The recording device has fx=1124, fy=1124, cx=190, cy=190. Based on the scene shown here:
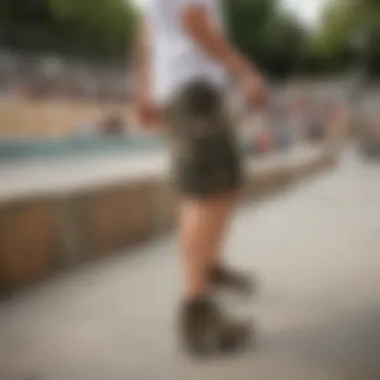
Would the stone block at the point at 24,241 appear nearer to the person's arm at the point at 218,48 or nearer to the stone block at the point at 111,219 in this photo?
the stone block at the point at 111,219

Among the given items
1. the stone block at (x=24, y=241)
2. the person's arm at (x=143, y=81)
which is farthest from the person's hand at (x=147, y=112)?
the stone block at (x=24, y=241)

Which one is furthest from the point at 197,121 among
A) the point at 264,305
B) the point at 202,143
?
the point at 264,305

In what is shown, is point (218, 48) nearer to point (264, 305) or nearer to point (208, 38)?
point (208, 38)

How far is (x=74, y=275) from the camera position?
0.78m

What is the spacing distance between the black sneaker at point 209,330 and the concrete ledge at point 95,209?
0.06 meters

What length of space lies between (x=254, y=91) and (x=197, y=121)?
0.04 metres

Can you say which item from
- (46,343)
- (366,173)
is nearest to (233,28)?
(366,173)

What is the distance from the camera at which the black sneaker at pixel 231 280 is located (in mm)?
756

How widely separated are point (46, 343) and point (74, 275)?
0.17ft

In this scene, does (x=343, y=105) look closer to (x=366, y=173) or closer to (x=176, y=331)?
(x=366, y=173)

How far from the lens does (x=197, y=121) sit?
745 mm

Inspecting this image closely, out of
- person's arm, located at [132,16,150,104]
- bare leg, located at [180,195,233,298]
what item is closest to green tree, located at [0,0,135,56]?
person's arm, located at [132,16,150,104]

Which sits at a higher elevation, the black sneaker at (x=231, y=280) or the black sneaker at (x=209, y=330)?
the black sneaker at (x=231, y=280)

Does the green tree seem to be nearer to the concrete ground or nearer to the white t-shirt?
the white t-shirt
